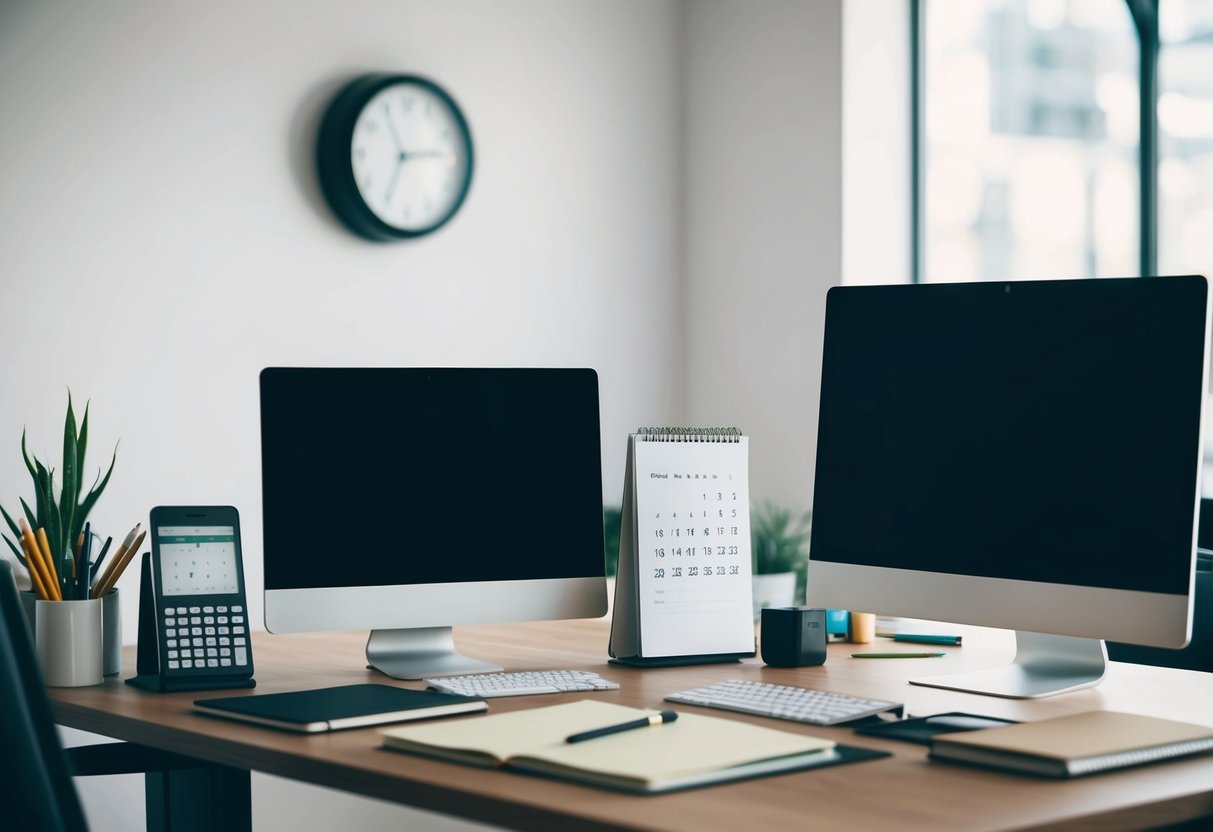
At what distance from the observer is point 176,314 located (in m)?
2.88

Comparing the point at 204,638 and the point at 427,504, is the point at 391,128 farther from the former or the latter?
the point at 204,638

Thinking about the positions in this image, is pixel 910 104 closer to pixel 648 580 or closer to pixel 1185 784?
pixel 648 580

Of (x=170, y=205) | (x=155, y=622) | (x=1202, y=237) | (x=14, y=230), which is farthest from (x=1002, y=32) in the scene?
(x=155, y=622)

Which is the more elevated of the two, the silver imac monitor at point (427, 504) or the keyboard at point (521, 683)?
the silver imac monitor at point (427, 504)

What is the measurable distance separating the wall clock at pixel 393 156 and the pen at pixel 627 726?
200cm

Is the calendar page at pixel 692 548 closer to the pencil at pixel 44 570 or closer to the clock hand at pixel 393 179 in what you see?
the pencil at pixel 44 570

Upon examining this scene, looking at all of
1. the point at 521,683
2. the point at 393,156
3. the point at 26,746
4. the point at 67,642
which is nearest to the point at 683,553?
the point at 521,683

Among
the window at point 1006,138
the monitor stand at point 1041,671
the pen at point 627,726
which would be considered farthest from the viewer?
the window at point 1006,138

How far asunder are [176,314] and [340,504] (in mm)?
1236

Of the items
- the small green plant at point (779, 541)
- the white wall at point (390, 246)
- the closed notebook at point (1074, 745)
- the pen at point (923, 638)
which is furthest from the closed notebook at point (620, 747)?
the small green plant at point (779, 541)

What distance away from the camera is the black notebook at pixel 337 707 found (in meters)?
1.41

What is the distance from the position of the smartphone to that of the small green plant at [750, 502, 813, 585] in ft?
5.45

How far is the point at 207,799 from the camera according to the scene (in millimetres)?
1759

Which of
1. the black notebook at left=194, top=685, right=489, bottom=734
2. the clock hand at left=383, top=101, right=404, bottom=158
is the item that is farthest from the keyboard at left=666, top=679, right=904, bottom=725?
the clock hand at left=383, top=101, right=404, bottom=158
